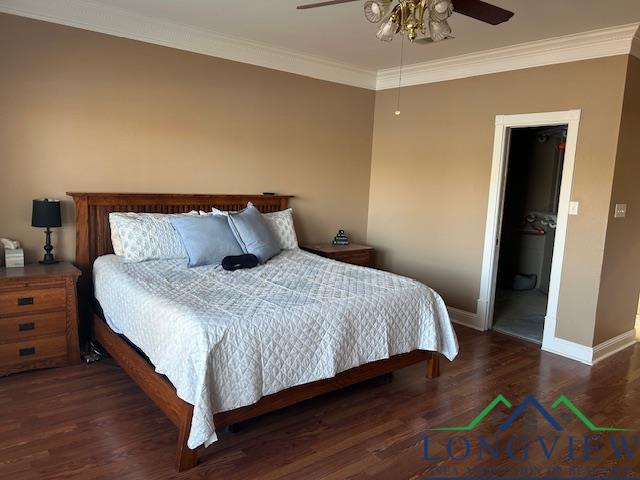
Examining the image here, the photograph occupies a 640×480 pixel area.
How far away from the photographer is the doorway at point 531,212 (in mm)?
6199

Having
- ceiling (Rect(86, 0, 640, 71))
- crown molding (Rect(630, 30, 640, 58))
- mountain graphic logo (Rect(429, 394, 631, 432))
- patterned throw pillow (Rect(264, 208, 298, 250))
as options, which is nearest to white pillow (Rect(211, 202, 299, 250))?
patterned throw pillow (Rect(264, 208, 298, 250))

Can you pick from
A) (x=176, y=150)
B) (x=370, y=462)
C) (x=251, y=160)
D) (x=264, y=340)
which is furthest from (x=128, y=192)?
(x=370, y=462)

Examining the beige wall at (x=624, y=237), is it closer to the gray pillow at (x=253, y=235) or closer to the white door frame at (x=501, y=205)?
the white door frame at (x=501, y=205)

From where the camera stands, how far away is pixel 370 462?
2373 millimetres

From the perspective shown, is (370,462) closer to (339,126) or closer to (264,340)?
(264,340)

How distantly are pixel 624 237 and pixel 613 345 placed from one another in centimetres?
96

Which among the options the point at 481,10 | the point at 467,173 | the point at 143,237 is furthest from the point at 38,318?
the point at 467,173

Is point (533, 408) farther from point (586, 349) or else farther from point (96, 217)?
point (96, 217)

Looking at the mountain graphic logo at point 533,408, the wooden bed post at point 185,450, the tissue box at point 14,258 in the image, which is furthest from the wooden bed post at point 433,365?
the tissue box at point 14,258

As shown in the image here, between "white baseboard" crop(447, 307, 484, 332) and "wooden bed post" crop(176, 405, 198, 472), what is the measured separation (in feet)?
10.5

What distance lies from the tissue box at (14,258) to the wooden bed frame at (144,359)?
0.39m

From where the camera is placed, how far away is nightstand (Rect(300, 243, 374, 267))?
15.5 feet

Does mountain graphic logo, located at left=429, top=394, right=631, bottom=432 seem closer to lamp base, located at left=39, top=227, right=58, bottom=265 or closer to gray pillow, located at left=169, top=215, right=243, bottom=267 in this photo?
gray pillow, located at left=169, top=215, right=243, bottom=267

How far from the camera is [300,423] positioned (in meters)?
2.71
